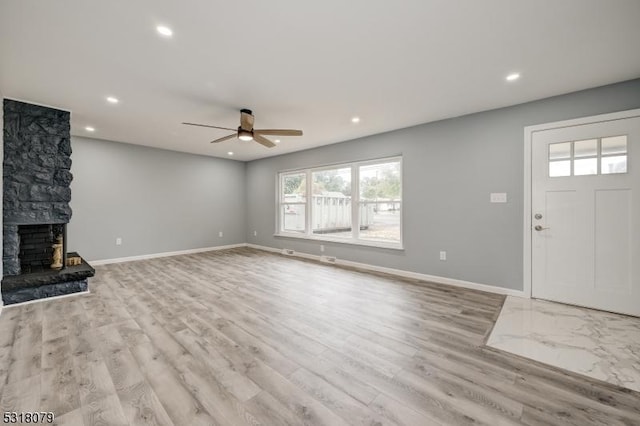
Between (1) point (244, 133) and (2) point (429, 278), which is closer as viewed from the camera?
(1) point (244, 133)

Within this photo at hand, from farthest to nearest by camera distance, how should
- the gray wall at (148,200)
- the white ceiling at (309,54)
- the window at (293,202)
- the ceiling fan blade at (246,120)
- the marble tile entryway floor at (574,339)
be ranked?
1. the window at (293,202)
2. the gray wall at (148,200)
3. the ceiling fan blade at (246,120)
4. the marble tile entryway floor at (574,339)
5. the white ceiling at (309,54)

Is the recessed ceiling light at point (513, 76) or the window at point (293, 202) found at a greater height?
the recessed ceiling light at point (513, 76)

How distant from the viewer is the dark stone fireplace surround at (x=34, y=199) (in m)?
3.26

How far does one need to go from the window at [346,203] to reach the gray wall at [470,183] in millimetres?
239

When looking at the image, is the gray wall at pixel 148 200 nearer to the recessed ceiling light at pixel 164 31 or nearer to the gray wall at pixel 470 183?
the gray wall at pixel 470 183

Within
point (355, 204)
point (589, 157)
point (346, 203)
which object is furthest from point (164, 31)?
point (589, 157)

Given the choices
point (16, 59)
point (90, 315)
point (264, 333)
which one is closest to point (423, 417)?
point (264, 333)

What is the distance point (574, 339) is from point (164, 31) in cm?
437

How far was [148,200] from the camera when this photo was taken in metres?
5.90

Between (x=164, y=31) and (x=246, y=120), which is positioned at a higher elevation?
(x=164, y=31)

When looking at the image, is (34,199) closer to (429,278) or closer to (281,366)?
(281,366)

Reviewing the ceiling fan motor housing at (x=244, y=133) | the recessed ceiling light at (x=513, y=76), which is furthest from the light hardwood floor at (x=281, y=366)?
the recessed ceiling light at (x=513, y=76)

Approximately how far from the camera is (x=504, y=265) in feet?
11.7

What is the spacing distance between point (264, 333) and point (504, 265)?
3.23 m
